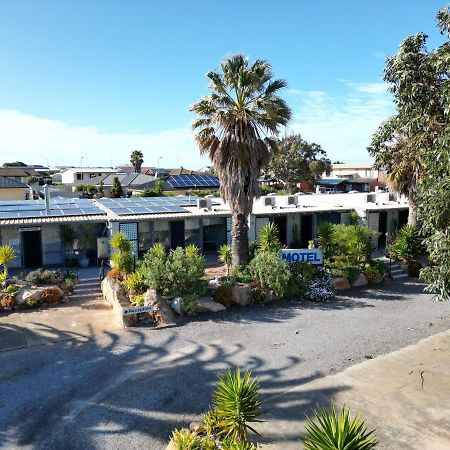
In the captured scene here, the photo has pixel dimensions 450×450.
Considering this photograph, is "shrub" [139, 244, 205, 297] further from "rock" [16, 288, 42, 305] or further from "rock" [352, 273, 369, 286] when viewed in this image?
"rock" [352, 273, 369, 286]

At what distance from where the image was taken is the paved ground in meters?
9.20

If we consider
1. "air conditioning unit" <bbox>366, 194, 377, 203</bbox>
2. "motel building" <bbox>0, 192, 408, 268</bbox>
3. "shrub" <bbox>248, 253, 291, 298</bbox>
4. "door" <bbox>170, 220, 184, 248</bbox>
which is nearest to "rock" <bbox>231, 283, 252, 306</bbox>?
"shrub" <bbox>248, 253, 291, 298</bbox>

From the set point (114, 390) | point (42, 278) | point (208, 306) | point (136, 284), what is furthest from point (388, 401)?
point (42, 278)

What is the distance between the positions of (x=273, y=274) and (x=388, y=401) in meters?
8.36

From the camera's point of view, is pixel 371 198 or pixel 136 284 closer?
pixel 136 284

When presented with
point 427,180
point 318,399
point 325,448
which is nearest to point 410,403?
point 318,399

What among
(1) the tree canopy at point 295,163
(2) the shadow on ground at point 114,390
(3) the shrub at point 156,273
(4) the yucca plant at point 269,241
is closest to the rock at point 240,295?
(3) the shrub at point 156,273

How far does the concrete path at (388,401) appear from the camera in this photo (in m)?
8.73

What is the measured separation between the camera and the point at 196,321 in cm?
1571

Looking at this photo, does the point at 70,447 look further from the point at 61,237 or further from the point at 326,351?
the point at 61,237

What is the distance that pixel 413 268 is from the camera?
22766 millimetres

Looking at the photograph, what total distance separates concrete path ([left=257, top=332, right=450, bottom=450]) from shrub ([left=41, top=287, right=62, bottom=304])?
36.1ft

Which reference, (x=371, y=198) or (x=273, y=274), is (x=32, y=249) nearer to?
(x=273, y=274)

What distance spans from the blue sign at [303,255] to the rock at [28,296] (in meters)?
10.8
